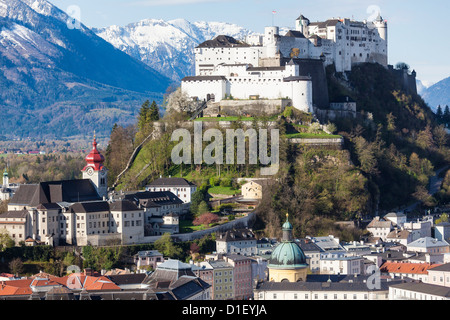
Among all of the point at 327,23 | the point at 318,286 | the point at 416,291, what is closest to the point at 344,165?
the point at 327,23

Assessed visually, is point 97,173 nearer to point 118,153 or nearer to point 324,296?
point 118,153

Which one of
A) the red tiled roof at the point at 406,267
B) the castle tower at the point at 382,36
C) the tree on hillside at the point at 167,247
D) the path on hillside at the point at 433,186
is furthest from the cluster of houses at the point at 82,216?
the castle tower at the point at 382,36

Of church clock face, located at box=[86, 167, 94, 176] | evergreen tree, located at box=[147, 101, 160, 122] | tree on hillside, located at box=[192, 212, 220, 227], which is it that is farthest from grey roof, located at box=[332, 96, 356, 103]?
church clock face, located at box=[86, 167, 94, 176]

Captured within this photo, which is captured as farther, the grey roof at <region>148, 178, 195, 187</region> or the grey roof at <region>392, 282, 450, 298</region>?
the grey roof at <region>148, 178, 195, 187</region>

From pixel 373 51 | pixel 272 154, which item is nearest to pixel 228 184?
pixel 272 154

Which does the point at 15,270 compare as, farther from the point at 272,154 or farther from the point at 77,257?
the point at 272,154

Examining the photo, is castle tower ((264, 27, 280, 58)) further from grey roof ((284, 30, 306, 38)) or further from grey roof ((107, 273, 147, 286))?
grey roof ((107, 273, 147, 286))

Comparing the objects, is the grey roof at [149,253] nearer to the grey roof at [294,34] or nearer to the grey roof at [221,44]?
the grey roof at [221,44]
